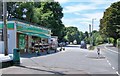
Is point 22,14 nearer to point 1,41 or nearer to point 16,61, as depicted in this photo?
point 1,41

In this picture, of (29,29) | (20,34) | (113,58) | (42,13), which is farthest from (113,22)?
(113,58)

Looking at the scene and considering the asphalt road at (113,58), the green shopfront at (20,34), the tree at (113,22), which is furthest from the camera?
the tree at (113,22)

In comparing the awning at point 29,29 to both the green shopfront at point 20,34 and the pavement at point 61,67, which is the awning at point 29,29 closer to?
the green shopfront at point 20,34

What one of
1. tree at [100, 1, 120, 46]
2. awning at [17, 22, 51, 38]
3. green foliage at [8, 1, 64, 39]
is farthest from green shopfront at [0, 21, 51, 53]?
tree at [100, 1, 120, 46]

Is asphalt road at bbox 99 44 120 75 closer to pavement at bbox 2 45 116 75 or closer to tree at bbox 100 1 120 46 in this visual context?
pavement at bbox 2 45 116 75

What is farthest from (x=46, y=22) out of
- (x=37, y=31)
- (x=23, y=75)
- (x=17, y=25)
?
(x=23, y=75)

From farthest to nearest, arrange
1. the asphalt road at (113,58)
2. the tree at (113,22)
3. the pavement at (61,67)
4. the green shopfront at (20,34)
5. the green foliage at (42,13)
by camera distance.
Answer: the tree at (113,22), the green foliage at (42,13), the green shopfront at (20,34), the asphalt road at (113,58), the pavement at (61,67)

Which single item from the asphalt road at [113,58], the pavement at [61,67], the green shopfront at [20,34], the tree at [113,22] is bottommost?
A: the asphalt road at [113,58]

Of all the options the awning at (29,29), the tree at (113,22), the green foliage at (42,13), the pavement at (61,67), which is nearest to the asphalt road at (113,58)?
the pavement at (61,67)

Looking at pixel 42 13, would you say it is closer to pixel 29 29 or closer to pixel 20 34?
pixel 29 29

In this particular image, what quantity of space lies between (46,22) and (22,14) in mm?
18755

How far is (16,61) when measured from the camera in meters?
20.5

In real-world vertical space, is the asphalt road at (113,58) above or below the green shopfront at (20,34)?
below

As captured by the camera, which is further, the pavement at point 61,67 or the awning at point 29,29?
the awning at point 29,29
